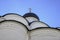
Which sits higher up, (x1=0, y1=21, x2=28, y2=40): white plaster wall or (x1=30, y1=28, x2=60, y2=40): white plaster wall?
(x1=0, y1=21, x2=28, y2=40): white plaster wall

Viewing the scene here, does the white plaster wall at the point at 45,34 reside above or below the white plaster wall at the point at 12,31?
below

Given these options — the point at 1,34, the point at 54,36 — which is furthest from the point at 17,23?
the point at 54,36

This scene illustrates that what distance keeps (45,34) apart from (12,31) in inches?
49.8

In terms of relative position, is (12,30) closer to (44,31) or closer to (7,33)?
(7,33)

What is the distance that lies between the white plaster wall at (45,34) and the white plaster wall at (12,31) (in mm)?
339

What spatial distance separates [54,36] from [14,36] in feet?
5.02

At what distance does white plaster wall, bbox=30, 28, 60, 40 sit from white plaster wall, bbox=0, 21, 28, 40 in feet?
1.11

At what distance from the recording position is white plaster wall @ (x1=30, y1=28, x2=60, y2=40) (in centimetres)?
707

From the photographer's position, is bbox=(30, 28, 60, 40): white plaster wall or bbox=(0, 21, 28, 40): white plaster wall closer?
bbox=(0, 21, 28, 40): white plaster wall

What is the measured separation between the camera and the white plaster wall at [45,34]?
7074mm

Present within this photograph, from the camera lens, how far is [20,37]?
22.3 ft

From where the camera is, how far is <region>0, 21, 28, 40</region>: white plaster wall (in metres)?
6.68

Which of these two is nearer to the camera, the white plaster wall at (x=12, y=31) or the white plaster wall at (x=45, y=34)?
the white plaster wall at (x=12, y=31)

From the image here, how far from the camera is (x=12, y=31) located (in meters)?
6.86
